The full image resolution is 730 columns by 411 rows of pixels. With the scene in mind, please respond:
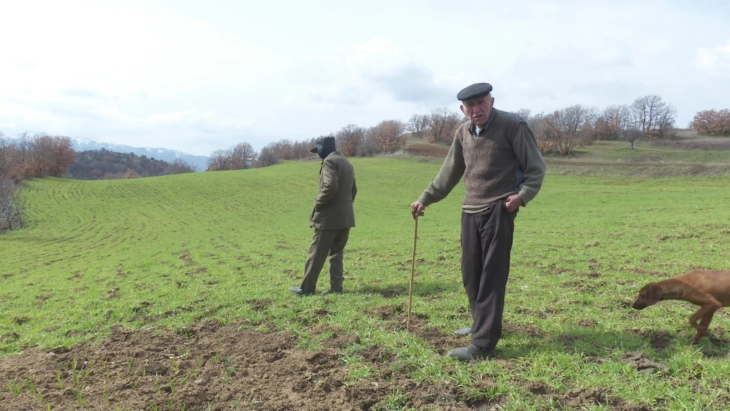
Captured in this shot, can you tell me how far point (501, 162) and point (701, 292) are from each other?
6.60 feet

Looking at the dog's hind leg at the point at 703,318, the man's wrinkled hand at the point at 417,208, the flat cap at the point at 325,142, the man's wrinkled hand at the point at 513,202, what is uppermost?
the flat cap at the point at 325,142

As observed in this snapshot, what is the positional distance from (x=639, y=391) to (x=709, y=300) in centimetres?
118

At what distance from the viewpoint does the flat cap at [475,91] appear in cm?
409

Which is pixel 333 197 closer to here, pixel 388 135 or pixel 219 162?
pixel 388 135

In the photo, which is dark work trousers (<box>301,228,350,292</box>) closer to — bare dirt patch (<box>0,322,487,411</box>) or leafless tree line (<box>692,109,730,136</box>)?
Result: bare dirt patch (<box>0,322,487,411</box>)

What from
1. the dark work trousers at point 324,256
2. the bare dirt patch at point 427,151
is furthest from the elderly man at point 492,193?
the bare dirt patch at point 427,151

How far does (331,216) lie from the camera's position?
7164 millimetres

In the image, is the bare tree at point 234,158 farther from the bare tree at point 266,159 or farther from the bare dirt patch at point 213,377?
the bare dirt patch at point 213,377

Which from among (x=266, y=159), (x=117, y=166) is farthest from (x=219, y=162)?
(x=117, y=166)

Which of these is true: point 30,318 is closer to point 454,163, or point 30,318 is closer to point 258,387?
point 258,387

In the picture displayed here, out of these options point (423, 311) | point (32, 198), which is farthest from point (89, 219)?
point (423, 311)

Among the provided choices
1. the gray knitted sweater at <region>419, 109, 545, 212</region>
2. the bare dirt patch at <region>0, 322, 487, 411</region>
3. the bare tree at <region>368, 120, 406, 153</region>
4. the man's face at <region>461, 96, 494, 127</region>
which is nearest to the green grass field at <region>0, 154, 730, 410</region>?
the bare dirt patch at <region>0, 322, 487, 411</region>

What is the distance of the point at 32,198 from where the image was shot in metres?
53.9

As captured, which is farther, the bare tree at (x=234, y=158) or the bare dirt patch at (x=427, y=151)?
the bare tree at (x=234, y=158)
